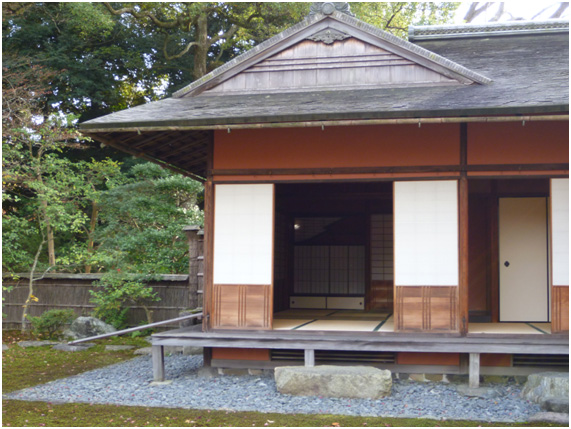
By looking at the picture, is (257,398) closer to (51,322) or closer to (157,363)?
(157,363)

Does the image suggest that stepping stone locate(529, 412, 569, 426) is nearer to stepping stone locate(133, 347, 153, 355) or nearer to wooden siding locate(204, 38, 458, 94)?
wooden siding locate(204, 38, 458, 94)

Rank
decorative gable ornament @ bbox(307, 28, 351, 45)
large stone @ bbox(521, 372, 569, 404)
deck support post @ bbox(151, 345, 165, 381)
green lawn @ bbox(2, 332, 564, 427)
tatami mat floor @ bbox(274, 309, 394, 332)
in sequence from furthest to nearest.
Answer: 1. decorative gable ornament @ bbox(307, 28, 351, 45)
2. tatami mat floor @ bbox(274, 309, 394, 332)
3. deck support post @ bbox(151, 345, 165, 381)
4. large stone @ bbox(521, 372, 569, 404)
5. green lawn @ bbox(2, 332, 564, 427)

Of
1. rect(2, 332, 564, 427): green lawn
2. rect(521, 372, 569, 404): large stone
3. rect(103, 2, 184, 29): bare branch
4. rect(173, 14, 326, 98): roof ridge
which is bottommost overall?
rect(2, 332, 564, 427): green lawn

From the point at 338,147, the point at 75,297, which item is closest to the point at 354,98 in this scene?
the point at 338,147

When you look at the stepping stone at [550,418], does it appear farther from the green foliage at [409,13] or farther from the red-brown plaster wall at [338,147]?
the green foliage at [409,13]

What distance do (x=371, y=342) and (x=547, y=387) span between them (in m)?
1.83

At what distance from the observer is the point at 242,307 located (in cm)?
725

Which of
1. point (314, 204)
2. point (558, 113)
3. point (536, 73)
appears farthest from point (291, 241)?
point (558, 113)

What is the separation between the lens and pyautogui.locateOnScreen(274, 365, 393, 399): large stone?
19.9 feet

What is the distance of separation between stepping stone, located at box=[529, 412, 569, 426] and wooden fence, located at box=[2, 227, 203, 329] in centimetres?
690

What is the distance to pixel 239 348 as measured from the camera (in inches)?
283

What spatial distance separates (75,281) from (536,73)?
9331 millimetres

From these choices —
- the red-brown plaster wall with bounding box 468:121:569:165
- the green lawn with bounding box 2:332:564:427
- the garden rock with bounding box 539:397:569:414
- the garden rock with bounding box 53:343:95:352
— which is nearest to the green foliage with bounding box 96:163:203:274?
the garden rock with bounding box 53:343:95:352

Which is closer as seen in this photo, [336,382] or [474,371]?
[336,382]
